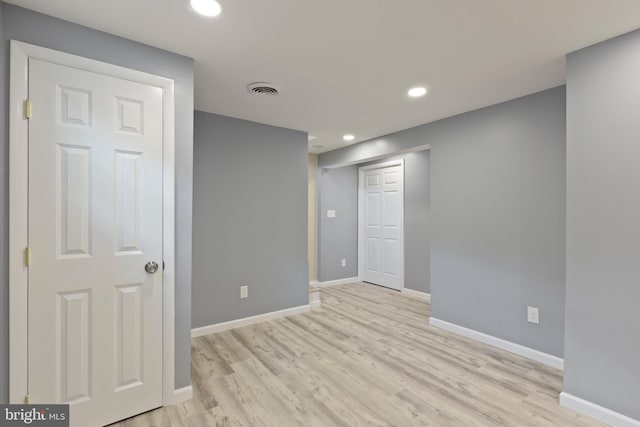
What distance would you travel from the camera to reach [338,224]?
5.51m

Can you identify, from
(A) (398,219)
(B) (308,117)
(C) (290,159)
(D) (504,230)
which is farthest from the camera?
(A) (398,219)

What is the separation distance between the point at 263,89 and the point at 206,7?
1.01 metres

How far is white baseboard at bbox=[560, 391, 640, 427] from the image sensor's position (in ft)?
5.67

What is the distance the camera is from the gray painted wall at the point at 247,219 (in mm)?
3172

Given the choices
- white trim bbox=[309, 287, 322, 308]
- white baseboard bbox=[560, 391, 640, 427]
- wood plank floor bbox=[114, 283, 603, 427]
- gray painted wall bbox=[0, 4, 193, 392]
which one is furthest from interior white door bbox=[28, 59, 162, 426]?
white baseboard bbox=[560, 391, 640, 427]

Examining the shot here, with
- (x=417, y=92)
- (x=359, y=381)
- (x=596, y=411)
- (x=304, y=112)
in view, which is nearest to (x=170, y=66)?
(x=304, y=112)

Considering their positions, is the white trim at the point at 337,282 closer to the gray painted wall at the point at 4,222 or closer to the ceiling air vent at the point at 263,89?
the ceiling air vent at the point at 263,89

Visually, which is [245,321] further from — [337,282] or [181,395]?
[337,282]

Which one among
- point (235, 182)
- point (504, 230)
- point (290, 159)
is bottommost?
point (504, 230)

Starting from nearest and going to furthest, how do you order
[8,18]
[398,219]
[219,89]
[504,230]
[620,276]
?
[8,18], [620,276], [219,89], [504,230], [398,219]

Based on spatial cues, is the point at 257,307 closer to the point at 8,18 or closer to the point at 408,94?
the point at 408,94

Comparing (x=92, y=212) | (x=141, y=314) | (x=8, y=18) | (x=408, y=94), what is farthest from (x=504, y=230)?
(x=8, y=18)

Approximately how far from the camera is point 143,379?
6.07 ft

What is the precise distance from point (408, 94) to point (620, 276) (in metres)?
1.99
